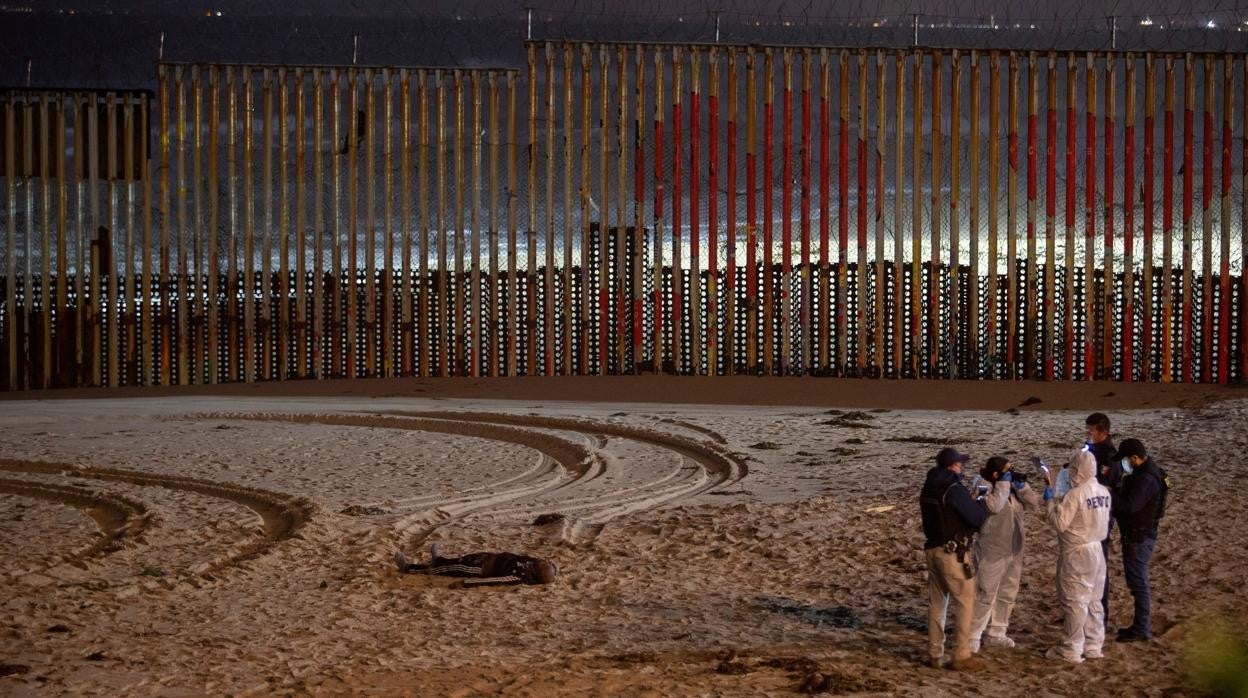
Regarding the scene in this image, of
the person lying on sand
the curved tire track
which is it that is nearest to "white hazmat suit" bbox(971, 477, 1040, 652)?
the person lying on sand

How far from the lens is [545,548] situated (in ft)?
32.4

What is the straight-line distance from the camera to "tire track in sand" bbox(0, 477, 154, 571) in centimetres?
995

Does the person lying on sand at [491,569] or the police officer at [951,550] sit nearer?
the police officer at [951,550]

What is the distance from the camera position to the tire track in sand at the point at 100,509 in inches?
392

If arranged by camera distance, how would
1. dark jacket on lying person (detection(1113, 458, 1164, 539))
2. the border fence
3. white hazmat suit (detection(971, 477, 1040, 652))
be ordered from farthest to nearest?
the border fence → dark jacket on lying person (detection(1113, 458, 1164, 539)) → white hazmat suit (detection(971, 477, 1040, 652))

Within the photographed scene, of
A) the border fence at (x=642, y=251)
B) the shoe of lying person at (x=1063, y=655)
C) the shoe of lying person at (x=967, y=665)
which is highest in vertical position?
the border fence at (x=642, y=251)

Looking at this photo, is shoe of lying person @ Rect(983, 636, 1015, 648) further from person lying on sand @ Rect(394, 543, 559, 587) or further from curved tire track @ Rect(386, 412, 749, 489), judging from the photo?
curved tire track @ Rect(386, 412, 749, 489)

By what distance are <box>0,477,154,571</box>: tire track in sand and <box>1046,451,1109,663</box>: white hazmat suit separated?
647 centimetres

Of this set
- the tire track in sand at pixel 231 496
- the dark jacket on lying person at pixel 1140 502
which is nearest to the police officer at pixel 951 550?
the dark jacket on lying person at pixel 1140 502

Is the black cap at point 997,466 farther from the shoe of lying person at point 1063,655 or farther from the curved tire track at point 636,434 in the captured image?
the curved tire track at point 636,434

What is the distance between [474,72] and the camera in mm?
21406

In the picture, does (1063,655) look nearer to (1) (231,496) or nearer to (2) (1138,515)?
(2) (1138,515)

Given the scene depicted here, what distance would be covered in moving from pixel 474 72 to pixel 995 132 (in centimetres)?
816

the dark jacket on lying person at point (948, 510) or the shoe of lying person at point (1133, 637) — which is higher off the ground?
the dark jacket on lying person at point (948, 510)
